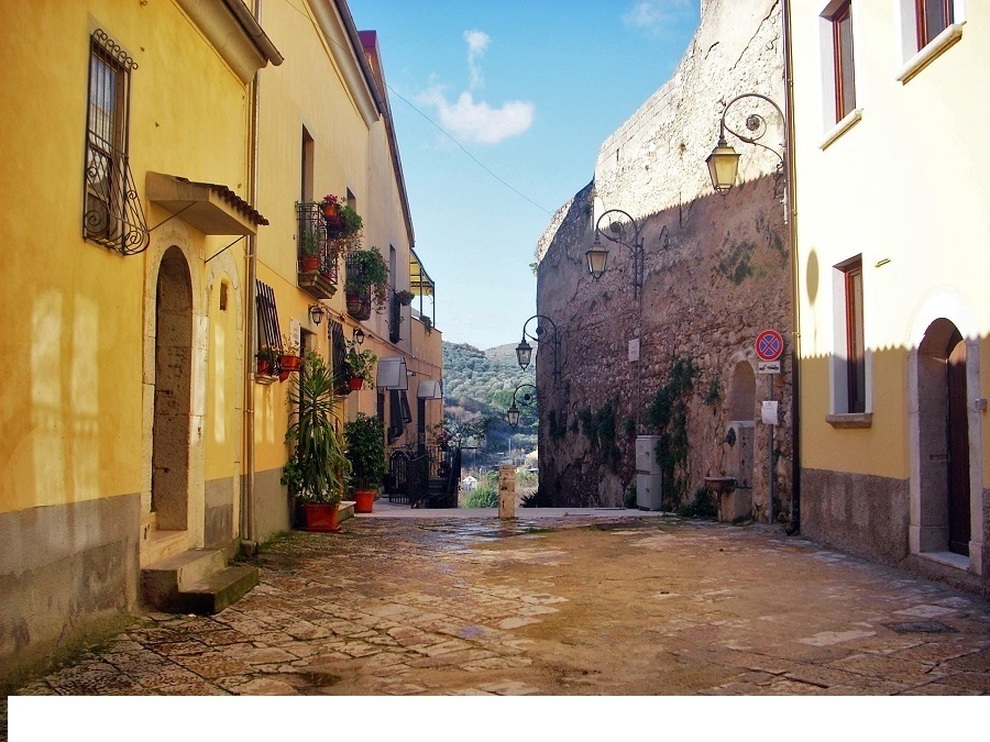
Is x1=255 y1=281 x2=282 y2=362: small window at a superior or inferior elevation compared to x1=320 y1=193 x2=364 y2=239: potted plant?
inferior

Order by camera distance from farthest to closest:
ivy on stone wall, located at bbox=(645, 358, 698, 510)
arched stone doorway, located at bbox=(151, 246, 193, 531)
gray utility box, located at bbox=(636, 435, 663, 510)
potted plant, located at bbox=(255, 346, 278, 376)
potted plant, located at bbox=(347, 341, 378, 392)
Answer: gray utility box, located at bbox=(636, 435, 663, 510) → ivy on stone wall, located at bbox=(645, 358, 698, 510) → potted plant, located at bbox=(347, 341, 378, 392) → potted plant, located at bbox=(255, 346, 278, 376) → arched stone doorway, located at bbox=(151, 246, 193, 531)

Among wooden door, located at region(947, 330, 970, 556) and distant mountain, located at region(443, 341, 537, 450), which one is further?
distant mountain, located at region(443, 341, 537, 450)

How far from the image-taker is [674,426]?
44.7 ft

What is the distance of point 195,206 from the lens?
6.15 meters

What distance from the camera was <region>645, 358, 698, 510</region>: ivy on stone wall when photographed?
13.3 metres

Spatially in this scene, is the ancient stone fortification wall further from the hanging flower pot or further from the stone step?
the stone step

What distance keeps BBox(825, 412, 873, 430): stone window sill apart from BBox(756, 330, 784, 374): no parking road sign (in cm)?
143

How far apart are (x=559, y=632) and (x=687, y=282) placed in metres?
8.98

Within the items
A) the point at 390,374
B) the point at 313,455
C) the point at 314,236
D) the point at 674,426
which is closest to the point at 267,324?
the point at 313,455

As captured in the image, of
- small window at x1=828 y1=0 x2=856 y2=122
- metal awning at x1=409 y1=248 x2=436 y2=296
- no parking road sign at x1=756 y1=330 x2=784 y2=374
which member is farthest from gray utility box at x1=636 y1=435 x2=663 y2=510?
metal awning at x1=409 y1=248 x2=436 y2=296

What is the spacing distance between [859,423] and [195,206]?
5.65m

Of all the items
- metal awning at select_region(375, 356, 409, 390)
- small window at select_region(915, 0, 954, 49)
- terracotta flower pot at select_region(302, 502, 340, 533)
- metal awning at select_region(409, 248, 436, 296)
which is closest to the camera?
small window at select_region(915, 0, 954, 49)

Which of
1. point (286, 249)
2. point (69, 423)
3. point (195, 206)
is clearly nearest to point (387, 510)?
point (286, 249)

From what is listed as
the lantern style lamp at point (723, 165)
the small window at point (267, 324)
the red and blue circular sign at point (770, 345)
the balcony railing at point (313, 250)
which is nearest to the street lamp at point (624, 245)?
the lantern style lamp at point (723, 165)
